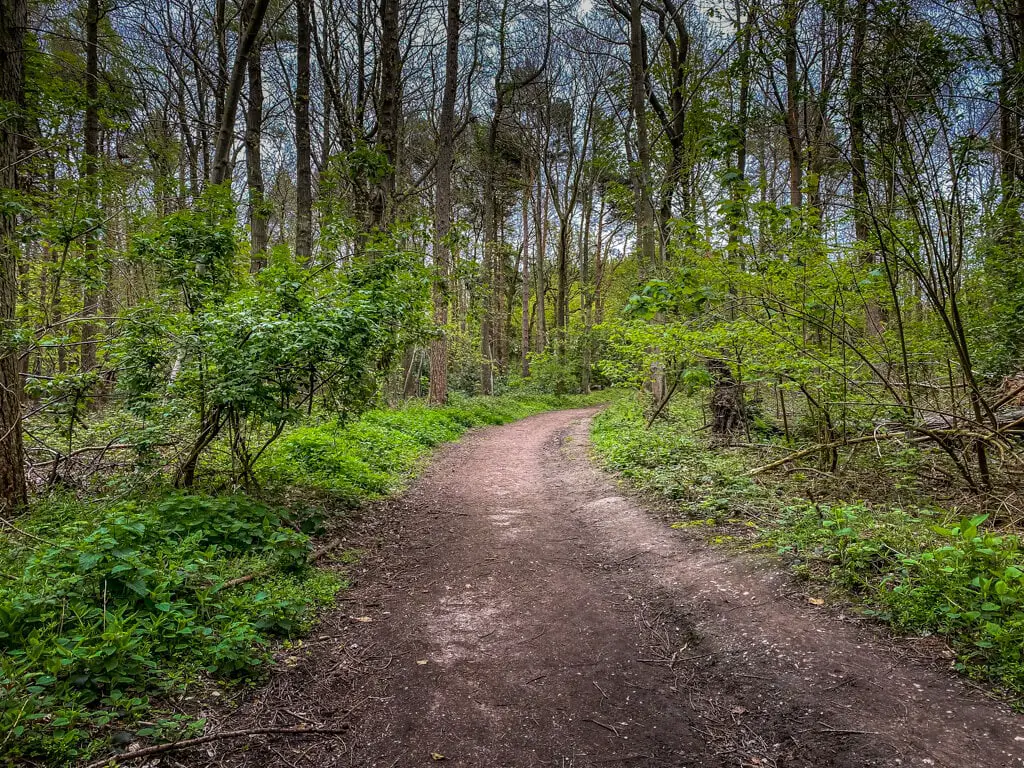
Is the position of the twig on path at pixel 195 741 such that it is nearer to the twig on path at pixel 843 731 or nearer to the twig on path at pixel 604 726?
the twig on path at pixel 604 726

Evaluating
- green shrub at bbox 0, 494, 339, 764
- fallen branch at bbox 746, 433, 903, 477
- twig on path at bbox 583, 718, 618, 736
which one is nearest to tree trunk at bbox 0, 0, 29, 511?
green shrub at bbox 0, 494, 339, 764

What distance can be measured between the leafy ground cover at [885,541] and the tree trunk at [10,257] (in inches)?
270

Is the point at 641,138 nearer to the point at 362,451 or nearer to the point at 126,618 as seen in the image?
the point at 362,451

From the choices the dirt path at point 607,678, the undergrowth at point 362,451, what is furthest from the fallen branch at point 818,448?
the undergrowth at point 362,451

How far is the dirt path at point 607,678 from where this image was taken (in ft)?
7.88

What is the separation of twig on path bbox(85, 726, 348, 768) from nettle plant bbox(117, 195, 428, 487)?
302 cm

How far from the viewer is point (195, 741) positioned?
235 centimetres

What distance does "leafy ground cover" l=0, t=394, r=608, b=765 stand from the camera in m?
2.25

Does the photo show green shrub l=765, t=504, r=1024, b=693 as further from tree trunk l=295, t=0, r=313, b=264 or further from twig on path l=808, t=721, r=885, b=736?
tree trunk l=295, t=0, r=313, b=264

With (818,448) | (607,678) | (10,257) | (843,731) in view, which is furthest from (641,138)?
(843,731)

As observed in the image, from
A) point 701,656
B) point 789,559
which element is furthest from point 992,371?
point 701,656

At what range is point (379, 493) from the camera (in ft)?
23.0

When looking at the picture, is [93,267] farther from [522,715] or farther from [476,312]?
[522,715]

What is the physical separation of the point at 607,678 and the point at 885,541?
254 cm
